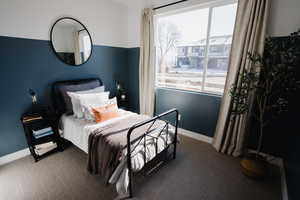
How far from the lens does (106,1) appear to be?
9.80 ft

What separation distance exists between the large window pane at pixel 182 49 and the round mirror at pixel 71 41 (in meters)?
1.47

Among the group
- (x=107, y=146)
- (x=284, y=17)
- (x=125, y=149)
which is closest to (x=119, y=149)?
(x=125, y=149)

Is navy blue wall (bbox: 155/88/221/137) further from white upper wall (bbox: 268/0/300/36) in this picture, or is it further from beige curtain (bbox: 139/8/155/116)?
white upper wall (bbox: 268/0/300/36)

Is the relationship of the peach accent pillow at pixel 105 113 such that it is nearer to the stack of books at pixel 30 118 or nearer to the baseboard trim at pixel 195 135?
the stack of books at pixel 30 118

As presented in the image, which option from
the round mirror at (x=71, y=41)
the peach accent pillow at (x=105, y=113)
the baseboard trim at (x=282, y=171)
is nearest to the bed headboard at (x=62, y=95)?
the round mirror at (x=71, y=41)

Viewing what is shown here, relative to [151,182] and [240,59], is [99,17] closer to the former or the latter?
[240,59]

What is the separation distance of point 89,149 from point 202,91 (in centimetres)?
214

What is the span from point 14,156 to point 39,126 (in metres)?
0.63

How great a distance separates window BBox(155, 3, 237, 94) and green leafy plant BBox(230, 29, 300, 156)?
559 mm

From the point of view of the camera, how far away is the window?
236 centimetres

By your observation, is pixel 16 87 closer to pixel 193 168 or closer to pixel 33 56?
pixel 33 56

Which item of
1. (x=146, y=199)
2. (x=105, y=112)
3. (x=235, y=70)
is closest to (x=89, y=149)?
(x=105, y=112)

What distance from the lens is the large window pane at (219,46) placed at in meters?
2.28

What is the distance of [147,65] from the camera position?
3.15 m
